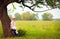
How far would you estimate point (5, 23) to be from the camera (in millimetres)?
4191

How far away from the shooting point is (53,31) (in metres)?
4.16

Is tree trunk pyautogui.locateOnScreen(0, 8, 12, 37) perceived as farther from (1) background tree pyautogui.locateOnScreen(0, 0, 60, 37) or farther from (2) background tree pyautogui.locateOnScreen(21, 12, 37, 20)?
(2) background tree pyautogui.locateOnScreen(21, 12, 37, 20)

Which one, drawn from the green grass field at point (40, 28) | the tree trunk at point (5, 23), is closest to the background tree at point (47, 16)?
the green grass field at point (40, 28)

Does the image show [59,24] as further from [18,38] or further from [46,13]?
[18,38]

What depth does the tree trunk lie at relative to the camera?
4.17m

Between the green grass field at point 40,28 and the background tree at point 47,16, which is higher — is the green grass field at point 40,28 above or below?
below

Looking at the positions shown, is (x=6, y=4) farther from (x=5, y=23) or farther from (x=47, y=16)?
(x=47, y=16)

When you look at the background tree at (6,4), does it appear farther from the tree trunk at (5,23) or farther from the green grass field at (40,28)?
the green grass field at (40,28)

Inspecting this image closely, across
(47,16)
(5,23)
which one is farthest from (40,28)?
(5,23)

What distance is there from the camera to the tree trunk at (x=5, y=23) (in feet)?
13.7

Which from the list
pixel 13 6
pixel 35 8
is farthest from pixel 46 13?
pixel 13 6

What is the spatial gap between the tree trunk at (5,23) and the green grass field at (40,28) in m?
0.15

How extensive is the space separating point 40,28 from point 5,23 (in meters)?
0.54

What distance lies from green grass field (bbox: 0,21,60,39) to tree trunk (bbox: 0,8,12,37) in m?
0.15
